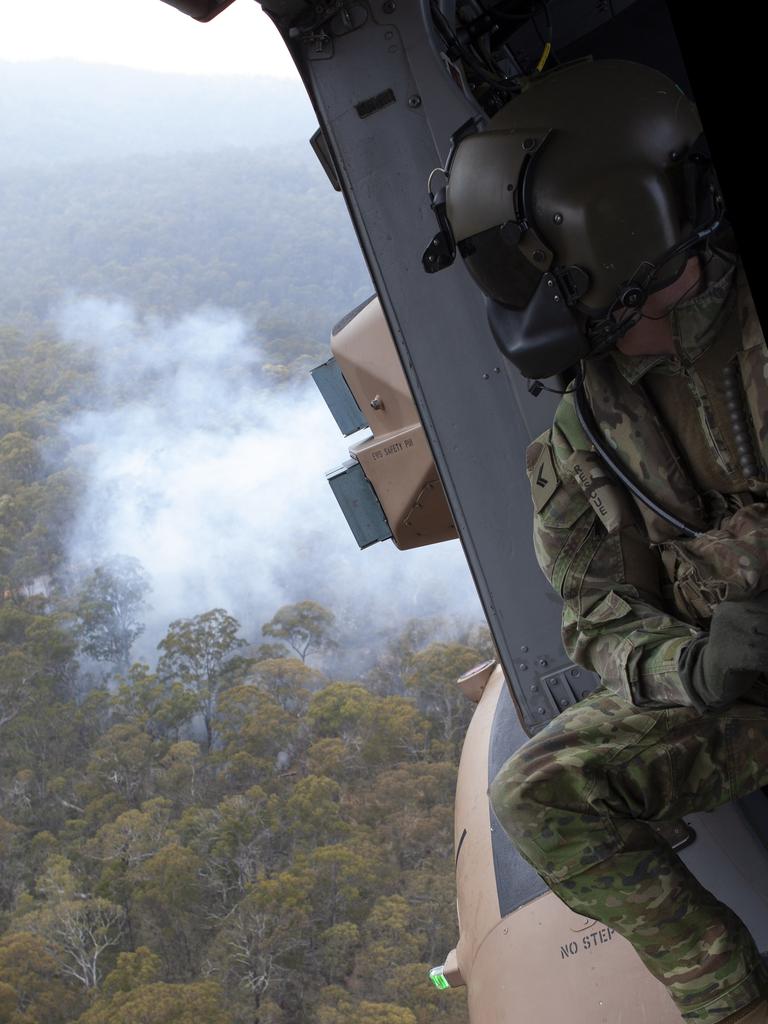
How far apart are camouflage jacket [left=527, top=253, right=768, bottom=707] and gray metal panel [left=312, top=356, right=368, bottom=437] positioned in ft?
4.88

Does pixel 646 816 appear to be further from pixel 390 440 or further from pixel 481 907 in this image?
pixel 390 440

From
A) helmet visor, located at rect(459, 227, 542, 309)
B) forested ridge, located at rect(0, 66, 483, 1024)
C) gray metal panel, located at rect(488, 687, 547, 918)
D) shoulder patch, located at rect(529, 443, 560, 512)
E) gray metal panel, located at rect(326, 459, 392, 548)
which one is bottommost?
forested ridge, located at rect(0, 66, 483, 1024)

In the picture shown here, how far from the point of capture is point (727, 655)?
1.75 meters

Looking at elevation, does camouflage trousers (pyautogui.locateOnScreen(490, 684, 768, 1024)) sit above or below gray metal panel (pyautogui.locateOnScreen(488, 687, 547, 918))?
above

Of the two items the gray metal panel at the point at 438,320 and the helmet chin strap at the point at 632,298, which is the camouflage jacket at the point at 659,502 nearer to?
the helmet chin strap at the point at 632,298

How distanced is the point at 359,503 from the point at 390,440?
26 cm

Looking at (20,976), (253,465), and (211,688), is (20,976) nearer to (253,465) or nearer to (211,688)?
(211,688)

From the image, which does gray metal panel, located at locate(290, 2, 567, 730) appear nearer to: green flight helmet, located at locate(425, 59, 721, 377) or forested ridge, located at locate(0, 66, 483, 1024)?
green flight helmet, located at locate(425, 59, 721, 377)

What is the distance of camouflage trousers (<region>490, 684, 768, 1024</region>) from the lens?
73.4 inches

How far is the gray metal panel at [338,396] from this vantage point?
3.69 m

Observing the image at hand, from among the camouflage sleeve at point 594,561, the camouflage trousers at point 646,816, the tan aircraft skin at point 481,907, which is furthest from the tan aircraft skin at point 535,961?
the camouflage sleeve at point 594,561

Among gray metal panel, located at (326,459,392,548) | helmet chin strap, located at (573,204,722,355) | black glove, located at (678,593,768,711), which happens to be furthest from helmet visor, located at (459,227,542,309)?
gray metal panel, located at (326,459,392,548)

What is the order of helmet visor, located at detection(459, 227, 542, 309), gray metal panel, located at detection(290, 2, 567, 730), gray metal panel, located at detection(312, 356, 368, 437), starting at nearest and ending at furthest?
helmet visor, located at detection(459, 227, 542, 309) → gray metal panel, located at detection(290, 2, 567, 730) → gray metal panel, located at detection(312, 356, 368, 437)

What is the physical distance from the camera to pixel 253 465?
45.1 meters
